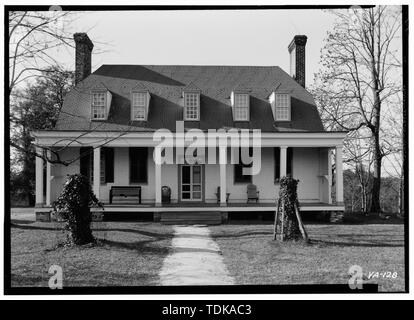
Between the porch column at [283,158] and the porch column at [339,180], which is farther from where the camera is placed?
the porch column at [283,158]

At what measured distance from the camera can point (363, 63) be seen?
20.6m

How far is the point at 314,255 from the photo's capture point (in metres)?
10.7

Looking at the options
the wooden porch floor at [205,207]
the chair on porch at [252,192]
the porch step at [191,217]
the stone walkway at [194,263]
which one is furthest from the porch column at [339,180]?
the stone walkway at [194,263]

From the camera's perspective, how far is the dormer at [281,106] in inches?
801

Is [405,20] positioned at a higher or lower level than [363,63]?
lower

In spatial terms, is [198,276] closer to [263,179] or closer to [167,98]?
[263,179]

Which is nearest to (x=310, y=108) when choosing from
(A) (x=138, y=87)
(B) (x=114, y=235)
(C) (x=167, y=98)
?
(C) (x=167, y=98)

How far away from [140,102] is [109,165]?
11.1 ft

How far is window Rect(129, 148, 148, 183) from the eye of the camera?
66.7 feet

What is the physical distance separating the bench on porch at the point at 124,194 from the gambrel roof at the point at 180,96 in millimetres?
2800

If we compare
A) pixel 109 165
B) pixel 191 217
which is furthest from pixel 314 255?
pixel 109 165

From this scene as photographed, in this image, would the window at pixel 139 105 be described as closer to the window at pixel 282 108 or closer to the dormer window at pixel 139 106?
the dormer window at pixel 139 106

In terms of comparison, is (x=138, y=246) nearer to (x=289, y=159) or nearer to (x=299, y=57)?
(x=289, y=159)
